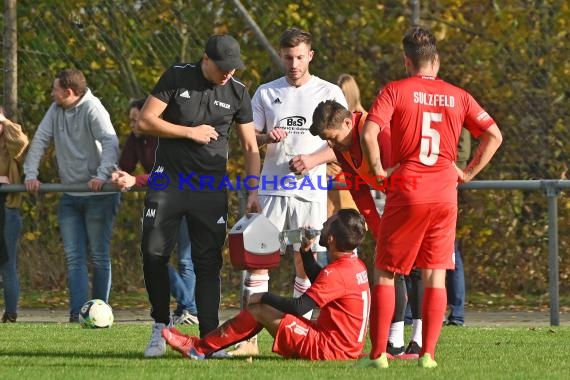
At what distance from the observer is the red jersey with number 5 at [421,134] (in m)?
8.25

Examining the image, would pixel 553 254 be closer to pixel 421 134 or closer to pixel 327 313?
pixel 327 313

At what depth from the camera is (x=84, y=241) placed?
41.4 feet

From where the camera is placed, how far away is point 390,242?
27.3ft

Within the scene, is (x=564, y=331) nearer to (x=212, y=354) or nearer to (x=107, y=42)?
(x=212, y=354)

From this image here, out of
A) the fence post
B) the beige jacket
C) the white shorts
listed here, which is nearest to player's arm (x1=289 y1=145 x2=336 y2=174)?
the white shorts

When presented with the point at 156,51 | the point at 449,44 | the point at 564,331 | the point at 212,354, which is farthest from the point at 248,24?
the point at 212,354

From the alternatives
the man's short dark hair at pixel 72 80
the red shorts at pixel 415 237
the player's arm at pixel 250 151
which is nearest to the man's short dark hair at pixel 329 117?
the red shorts at pixel 415 237

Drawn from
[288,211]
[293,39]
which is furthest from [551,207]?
[293,39]

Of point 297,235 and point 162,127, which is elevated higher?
point 162,127

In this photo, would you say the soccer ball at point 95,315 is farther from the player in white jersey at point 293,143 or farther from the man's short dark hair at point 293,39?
the man's short dark hair at point 293,39

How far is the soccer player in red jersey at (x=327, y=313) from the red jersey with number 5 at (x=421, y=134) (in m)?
0.55

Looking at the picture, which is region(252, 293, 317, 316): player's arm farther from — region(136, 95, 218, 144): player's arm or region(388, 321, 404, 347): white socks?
region(136, 95, 218, 144): player's arm

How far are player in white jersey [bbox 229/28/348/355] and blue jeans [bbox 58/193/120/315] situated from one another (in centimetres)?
253

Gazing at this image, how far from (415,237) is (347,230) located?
558mm
